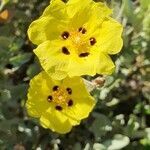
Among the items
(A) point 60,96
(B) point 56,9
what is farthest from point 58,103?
(B) point 56,9

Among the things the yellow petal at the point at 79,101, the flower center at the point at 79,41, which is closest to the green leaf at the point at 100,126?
the yellow petal at the point at 79,101

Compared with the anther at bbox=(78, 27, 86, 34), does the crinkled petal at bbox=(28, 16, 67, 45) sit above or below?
above

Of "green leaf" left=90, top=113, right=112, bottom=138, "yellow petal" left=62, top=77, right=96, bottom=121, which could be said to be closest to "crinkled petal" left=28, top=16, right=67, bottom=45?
"yellow petal" left=62, top=77, right=96, bottom=121

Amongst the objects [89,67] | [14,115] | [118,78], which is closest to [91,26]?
[89,67]

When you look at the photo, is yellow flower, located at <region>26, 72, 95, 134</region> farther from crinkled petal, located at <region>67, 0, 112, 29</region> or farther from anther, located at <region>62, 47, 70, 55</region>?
crinkled petal, located at <region>67, 0, 112, 29</region>

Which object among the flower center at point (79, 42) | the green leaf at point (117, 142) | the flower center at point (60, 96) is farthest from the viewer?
the green leaf at point (117, 142)

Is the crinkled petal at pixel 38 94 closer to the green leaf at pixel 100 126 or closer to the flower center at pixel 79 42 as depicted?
the flower center at pixel 79 42
